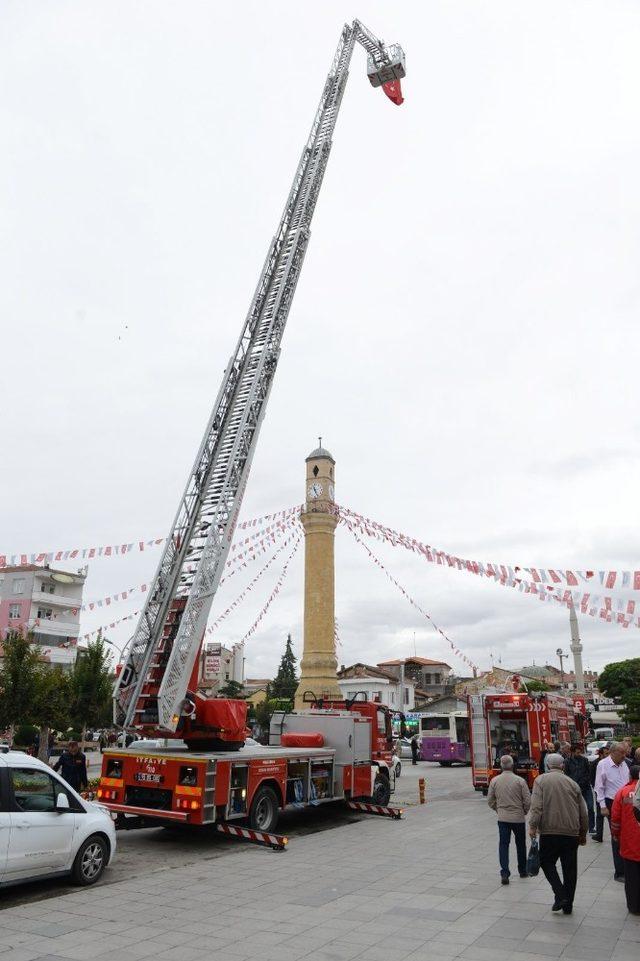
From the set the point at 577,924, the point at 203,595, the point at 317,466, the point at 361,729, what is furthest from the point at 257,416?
the point at 317,466

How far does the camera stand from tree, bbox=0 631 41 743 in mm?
25281

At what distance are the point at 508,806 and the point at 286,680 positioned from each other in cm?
8063

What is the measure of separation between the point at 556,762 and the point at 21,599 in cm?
5428

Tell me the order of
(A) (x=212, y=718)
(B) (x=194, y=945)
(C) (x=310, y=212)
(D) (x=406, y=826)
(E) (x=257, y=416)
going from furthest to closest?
(C) (x=310, y=212) < (D) (x=406, y=826) < (E) (x=257, y=416) < (A) (x=212, y=718) < (B) (x=194, y=945)

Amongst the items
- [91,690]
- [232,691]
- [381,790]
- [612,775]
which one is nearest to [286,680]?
[232,691]

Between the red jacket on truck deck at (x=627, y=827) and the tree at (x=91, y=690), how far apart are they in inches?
1071

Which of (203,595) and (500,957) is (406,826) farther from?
(500,957)

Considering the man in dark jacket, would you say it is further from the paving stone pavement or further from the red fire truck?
the paving stone pavement

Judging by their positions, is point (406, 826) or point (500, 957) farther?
point (406, 826)

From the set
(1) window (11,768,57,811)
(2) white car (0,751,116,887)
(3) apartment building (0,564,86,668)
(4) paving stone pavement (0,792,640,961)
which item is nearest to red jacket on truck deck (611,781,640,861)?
(4) paving stone pavement (0,792,640,961)

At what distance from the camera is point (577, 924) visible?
7.72 metres

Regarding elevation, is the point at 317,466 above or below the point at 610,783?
above

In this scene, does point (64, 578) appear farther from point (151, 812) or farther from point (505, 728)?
point (151, 812)

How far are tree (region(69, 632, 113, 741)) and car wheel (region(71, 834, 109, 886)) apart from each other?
22.9 metres
